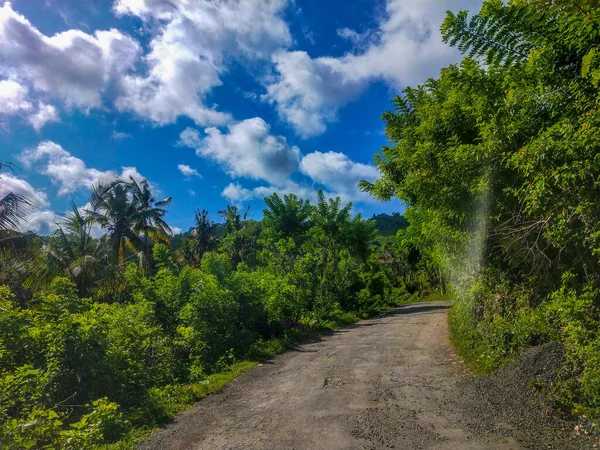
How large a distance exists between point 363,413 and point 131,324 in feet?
17.8

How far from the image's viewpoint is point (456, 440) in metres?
4.74

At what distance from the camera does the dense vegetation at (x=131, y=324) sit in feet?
18.8

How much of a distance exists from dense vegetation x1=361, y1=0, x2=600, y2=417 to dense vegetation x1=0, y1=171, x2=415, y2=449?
6.03 metres

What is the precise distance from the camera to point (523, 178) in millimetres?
6125

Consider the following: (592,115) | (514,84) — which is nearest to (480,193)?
(514,84)

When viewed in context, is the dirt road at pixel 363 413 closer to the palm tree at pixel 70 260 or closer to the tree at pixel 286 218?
the palm tree at pixel 70 260

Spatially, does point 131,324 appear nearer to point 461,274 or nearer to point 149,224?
point 461,274

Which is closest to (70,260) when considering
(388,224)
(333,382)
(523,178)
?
(333,382)

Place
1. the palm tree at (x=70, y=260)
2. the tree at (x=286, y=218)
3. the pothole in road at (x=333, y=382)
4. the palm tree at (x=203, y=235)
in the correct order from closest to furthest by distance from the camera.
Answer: the pothole in road at (x=333, y=382) → the palm tree at (x=70, y=260) → the tree at (x=286, y=218) → the palm tree at (x=203, y=235)

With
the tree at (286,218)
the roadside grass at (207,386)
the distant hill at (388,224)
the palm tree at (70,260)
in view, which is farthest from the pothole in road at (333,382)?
the distant hill at (388,224)

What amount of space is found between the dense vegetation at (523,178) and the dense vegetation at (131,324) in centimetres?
603

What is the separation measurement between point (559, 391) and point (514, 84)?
4.45 meters

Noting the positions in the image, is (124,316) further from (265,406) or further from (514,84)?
(514,84)

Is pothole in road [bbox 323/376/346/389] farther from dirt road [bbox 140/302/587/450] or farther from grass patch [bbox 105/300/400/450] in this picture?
grass patch [bbox 105/300/400/450]
